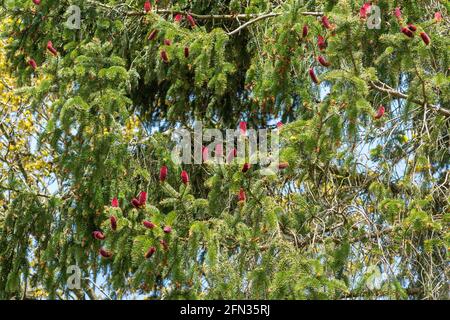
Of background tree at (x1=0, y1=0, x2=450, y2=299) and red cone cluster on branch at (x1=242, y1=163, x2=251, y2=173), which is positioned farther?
background tree at (x1=0, y1=0, x2=450, y2=299)

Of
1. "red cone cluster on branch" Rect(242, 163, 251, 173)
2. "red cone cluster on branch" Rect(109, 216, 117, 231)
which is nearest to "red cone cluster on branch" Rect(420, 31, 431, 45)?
"red cone cluster on branch" Rect(242, 163, 251, 173)

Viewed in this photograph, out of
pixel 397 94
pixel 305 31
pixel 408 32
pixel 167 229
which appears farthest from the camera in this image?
pixel 305 31

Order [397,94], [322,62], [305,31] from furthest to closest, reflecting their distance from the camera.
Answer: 1. [305,31]
2. [397,94]
3. [322,62]

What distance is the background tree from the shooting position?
5676 mm

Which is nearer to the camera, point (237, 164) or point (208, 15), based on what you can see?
point (237, 164)

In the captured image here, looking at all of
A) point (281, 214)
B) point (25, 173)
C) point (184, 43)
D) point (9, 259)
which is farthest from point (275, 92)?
point (25, 173)

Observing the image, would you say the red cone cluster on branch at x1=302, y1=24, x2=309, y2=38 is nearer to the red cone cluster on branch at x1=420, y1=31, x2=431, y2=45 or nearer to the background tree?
the background tree

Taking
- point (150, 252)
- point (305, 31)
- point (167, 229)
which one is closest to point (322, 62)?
point (305, 31)

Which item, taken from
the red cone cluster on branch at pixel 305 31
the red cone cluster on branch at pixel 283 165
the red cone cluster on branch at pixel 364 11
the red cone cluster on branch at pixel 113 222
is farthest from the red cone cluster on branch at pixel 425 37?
the red cone cluster on branch at pixel 113 222

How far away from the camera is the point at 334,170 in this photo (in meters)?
7.57

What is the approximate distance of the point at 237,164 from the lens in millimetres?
5449

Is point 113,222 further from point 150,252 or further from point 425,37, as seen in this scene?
point 425,37

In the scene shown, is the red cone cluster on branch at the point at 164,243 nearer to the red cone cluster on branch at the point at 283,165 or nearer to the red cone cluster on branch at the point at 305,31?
the red cone cluster on branch at the point at 283,165
